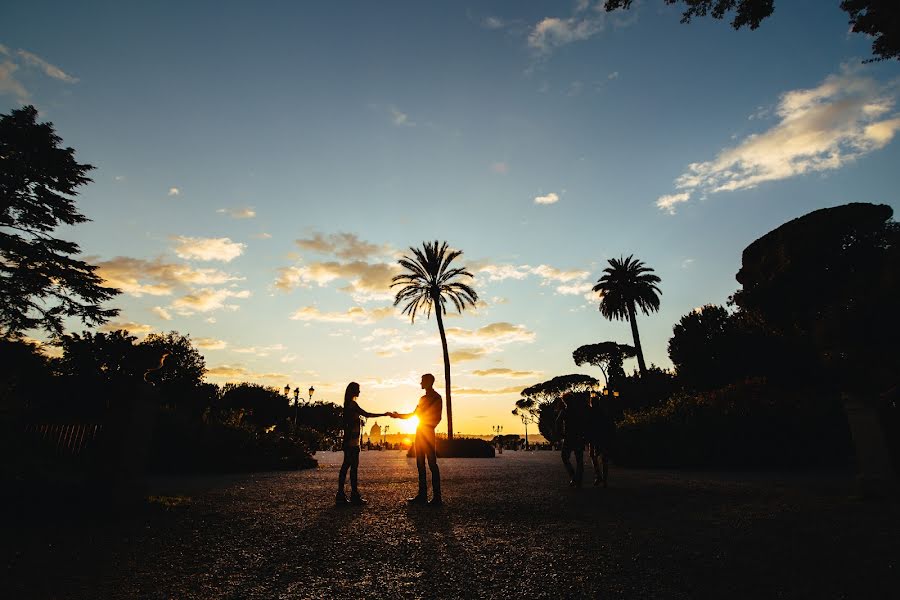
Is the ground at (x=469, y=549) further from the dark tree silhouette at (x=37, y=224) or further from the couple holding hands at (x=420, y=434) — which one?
the dark tree silhouette at (x=37, y=224)

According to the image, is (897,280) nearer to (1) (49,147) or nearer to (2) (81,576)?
(2) (81,576)

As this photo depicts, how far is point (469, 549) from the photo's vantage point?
14.3 feet

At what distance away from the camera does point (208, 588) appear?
3.30m

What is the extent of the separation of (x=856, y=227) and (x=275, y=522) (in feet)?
37.1

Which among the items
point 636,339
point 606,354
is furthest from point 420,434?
point 606,354

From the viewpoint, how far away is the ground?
3.23 m

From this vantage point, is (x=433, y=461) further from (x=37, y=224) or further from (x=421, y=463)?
(x=37, y=224)

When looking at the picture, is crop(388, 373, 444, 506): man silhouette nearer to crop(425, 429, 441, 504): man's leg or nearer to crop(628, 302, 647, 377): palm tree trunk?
crop(425, 429, 441, 504): man's leg

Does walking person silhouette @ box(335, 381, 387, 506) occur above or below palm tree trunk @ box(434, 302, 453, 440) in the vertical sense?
below

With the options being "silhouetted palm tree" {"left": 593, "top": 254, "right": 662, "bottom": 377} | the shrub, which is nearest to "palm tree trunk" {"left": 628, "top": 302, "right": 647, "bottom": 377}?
"silhouetted palm tree" {"left": 593, "top": 254, "right": 662, "bottom": 377}

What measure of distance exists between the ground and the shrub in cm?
656

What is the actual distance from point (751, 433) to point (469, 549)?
12.4 metres

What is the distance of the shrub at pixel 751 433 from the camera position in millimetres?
13164

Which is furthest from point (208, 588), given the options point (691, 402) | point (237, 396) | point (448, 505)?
point (237, 396)
